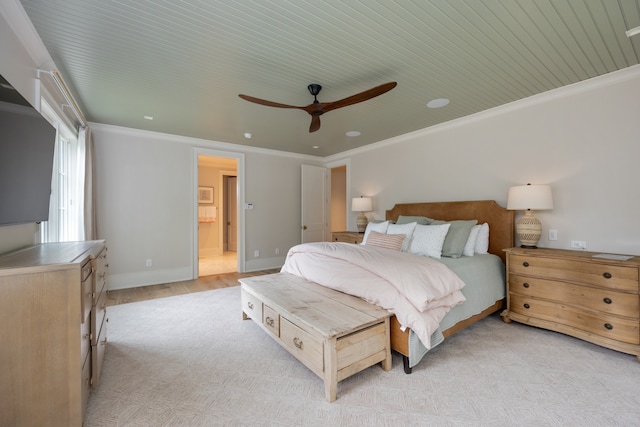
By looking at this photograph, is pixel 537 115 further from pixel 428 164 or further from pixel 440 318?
pixel 440 318

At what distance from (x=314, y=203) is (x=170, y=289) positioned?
318 cm

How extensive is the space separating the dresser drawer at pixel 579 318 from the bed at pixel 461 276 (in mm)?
245

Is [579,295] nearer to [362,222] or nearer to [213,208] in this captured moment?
[362,222]

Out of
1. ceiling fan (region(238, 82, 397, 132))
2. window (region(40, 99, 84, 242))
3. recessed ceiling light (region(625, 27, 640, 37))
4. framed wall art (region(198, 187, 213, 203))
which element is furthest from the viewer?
framed wall art (region(198, 187, 213, 203))

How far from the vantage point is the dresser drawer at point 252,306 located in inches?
101

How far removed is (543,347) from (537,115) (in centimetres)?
243

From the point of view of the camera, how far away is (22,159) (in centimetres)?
162

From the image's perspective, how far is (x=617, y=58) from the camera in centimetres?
232

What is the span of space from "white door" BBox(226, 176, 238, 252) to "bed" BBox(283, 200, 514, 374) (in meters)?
5.15

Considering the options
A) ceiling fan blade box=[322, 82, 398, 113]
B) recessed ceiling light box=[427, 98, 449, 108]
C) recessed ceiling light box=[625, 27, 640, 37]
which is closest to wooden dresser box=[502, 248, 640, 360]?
recessed ceiling light box=[625, 27, 640, 37]

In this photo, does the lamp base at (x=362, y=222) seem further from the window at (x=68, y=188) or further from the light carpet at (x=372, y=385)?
the window at (x=68, y=188)

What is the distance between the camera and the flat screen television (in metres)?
1.45

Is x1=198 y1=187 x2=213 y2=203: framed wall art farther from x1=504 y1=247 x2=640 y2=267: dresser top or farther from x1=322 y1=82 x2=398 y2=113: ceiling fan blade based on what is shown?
x1=504 y1=247 x2=640 y2=267: dresser top

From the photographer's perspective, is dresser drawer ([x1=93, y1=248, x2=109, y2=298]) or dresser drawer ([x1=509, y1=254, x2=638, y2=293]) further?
dresser drawer ([x1=509, y1=254, x2=638, y2=293])
